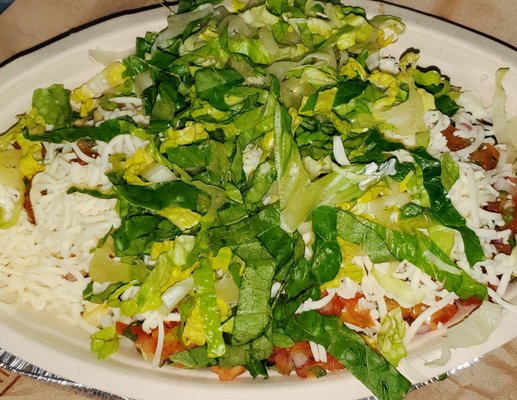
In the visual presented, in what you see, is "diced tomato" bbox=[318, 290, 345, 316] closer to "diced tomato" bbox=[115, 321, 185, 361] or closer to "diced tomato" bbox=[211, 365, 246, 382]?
"diced tomato" bbox=[211, 365, 246, 382]

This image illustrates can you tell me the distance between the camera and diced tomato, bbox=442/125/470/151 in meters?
2.12

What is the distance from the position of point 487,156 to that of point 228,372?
41.7 inches

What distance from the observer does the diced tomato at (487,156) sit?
2.15 meters

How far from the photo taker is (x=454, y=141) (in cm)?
212

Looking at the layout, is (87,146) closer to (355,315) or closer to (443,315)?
(355,315)

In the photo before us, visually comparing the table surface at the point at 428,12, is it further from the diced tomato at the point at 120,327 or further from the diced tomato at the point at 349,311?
the diced tomato at the point at 349,311

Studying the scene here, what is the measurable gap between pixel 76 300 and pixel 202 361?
1.45 feet

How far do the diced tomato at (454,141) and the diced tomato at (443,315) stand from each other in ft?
1.61

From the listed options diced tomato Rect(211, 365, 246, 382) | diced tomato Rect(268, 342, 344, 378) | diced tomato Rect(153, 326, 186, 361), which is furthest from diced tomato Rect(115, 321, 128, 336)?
diced tomato Rect(268, 342, 344, 378)

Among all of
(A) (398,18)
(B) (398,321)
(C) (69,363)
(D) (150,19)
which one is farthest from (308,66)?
(C) (69,363)

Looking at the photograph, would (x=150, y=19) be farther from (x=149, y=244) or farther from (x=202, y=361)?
(x=202, y=361)

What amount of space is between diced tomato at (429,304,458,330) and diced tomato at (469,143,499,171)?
1.48 ft

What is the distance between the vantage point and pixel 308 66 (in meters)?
1.95

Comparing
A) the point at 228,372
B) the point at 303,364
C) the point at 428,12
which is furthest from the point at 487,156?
the point at 228,372
